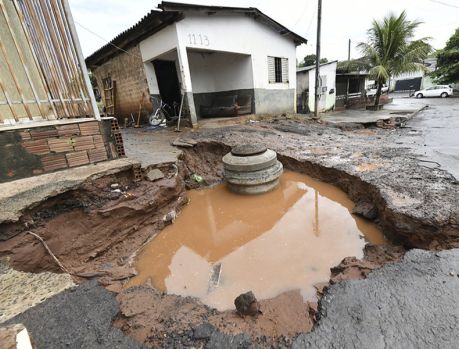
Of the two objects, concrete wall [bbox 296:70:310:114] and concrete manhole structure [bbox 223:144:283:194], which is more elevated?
concrete wall [bbox 296:70:310:114]

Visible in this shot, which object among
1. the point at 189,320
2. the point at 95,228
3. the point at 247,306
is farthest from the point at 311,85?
the point at 189,320

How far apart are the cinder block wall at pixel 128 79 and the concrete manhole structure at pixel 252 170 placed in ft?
21.6

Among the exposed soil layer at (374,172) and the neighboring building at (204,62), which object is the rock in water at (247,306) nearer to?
the exposed soil layer at (374,172)

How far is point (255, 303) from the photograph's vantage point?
2.01 meters

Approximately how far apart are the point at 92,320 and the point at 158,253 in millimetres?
1840

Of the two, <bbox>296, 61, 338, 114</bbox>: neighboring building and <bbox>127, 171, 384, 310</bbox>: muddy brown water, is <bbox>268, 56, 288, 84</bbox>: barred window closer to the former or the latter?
<bbox>296, 61, 338, 114</bbox>: neighboring building

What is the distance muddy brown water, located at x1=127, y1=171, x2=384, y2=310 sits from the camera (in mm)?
2836

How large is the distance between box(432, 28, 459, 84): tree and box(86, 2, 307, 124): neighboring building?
1992 centimetres

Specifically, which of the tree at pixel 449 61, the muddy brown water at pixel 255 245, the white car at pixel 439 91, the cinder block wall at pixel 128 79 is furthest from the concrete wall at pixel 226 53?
the white car at pixel 439 91

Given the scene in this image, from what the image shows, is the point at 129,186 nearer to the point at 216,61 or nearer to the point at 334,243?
the point at 334,243

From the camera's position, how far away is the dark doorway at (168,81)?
10766 millimetres

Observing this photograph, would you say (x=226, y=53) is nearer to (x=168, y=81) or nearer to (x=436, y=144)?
(x=168, y=81)

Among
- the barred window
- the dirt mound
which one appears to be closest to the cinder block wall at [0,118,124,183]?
the dirt mound

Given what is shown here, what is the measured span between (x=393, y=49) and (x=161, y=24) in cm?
1363
